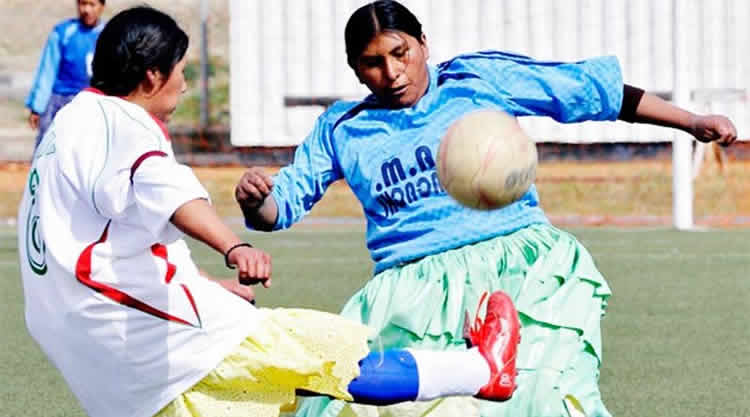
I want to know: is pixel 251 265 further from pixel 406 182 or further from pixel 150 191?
pixel 406 182

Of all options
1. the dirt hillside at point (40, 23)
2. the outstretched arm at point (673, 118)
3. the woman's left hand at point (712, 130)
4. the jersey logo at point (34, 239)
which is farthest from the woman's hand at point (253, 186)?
the dirt hillside at point (40, 23)

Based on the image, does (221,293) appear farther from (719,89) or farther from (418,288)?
(719,89)

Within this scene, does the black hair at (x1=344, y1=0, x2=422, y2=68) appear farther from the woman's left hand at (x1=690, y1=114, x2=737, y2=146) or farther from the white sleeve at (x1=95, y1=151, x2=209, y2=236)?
the white sleeve at (x1=95, y1=151, x2=209, y2=236)

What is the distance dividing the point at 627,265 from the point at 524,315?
18.3 ft

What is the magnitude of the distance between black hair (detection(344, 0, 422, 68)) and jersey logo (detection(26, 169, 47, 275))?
3.69ft

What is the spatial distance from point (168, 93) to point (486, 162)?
2.74 feet

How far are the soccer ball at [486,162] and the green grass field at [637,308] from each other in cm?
173

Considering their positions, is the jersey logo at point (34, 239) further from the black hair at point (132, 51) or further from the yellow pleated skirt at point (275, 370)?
the yellow pleated skirt at point (275, 370)

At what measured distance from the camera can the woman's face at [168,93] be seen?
4410 mm

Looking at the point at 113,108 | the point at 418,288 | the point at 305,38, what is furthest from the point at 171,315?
the point at 305,38

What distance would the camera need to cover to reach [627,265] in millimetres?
10508

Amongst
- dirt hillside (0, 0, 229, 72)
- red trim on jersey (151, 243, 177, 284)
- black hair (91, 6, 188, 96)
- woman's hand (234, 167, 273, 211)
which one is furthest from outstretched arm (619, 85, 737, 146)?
dirt hillside (0, 0, 229, 72)

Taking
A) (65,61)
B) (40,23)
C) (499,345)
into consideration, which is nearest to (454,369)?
(499,345)

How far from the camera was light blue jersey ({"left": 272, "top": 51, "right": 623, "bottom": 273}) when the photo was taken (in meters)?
5.11
